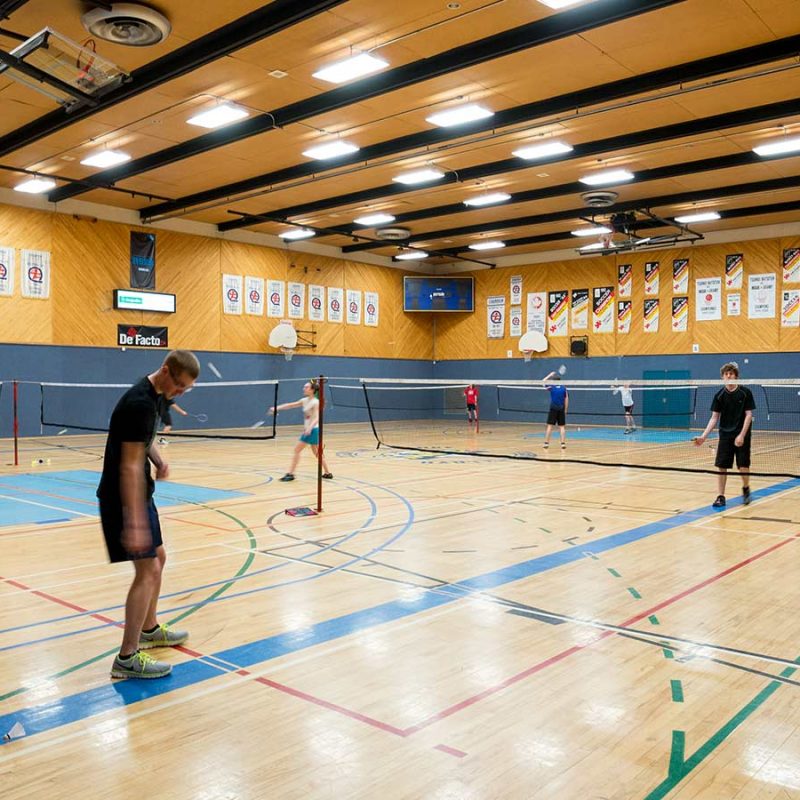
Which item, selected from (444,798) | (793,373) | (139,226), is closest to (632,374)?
(793,373)

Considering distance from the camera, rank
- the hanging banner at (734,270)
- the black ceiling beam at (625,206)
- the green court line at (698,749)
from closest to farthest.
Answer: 1. the green court line at (698,749)
2. the black ceiling beam at (625,206)
3. the hanging banner at (734,270)

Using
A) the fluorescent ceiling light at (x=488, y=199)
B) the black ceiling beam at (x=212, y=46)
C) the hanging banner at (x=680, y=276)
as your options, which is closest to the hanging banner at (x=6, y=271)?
the black ceiling beam at (x=212, y=46)

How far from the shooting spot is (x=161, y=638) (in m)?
4.67

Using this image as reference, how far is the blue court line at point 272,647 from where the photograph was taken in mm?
3734

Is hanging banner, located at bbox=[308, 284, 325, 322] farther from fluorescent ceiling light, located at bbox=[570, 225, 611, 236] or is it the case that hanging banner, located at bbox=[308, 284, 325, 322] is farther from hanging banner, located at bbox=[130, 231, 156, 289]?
fluorescent ceiling light, located at bbox=[570, 225, 611, 236]

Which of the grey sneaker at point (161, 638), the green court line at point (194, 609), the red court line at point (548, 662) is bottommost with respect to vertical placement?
the red court line at point (548, 662)

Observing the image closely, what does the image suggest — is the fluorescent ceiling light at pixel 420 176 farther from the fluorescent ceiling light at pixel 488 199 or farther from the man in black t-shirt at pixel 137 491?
the man in black t-shirt at pixel 137 491

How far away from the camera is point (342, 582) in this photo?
627cm

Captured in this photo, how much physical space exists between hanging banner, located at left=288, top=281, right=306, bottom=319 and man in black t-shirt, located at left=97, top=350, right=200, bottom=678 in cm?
2347

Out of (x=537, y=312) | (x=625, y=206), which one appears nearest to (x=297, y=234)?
(x=537, y=312)

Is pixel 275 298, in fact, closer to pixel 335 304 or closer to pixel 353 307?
pixel 335 304

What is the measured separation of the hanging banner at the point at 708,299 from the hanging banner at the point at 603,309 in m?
3.10

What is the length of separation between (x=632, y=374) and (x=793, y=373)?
540 cm

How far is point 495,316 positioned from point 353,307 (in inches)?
238
